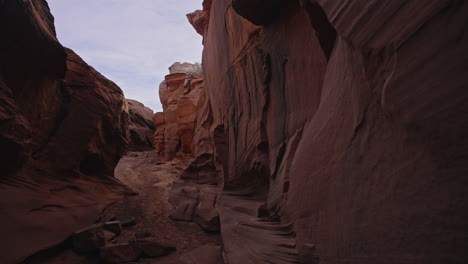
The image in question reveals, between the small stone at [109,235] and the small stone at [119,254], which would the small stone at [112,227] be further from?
the small stone at [119,254]

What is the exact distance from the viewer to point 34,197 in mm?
4973

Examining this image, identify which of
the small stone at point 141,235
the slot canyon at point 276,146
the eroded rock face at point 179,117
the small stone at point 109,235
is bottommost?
the small stone at point 109,235

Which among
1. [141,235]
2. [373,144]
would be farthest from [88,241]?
[373,144]

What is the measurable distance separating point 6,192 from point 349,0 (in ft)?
19.1

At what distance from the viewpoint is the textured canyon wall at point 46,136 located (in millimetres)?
4188

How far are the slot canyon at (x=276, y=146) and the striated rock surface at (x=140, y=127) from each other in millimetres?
15411

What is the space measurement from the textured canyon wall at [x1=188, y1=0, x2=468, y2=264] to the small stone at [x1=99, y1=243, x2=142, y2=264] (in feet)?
4.97

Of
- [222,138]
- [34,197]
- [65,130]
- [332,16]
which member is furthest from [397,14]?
[65,130]

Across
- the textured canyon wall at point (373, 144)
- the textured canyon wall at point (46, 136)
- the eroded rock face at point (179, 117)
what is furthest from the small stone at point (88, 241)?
the eroded rock face at point (179, 117)

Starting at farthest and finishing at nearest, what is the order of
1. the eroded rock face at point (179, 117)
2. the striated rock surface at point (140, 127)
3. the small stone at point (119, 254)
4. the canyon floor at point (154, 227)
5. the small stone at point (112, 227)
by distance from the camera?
the striated rock surface at point (140, 127)
the eroded rock face at point (179, 117)
the small stone at point (112, 227)
the canyon floor at point (154, 227)
the small stone at point (119, 254)

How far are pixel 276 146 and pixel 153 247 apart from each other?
270cm

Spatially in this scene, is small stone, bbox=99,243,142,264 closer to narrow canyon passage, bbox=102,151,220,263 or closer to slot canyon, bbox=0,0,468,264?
slot canyon, bbox=0,0,468,264

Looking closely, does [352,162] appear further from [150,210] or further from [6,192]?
[150,210]

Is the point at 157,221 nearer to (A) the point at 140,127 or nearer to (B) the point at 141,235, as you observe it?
(B) the point at 141,235
